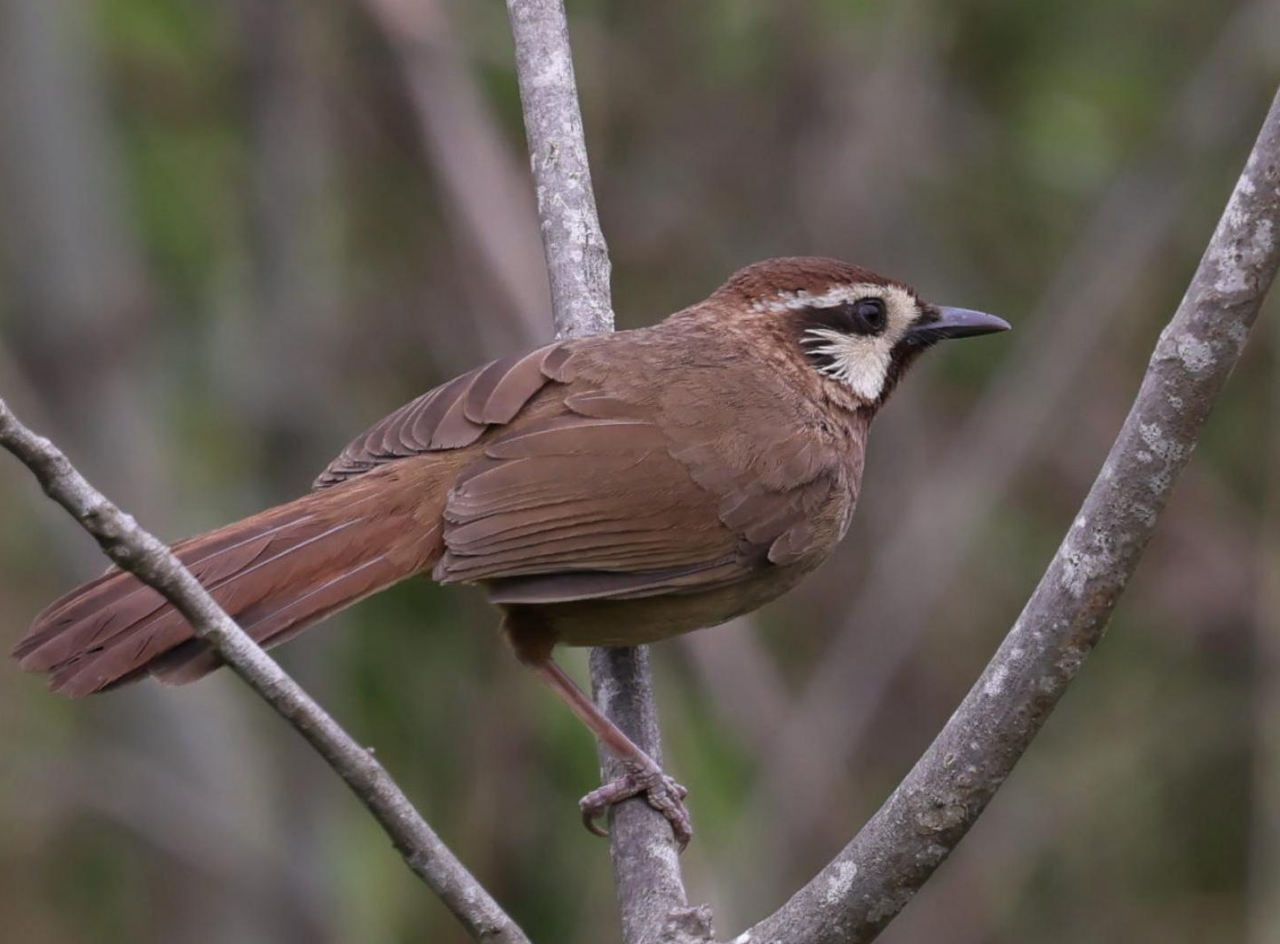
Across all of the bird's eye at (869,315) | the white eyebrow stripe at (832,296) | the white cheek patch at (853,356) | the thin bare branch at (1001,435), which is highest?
the white eyebrow stripe at (832,296)

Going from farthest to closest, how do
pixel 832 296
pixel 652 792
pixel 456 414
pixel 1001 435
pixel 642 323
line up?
pixel 642 323 → pixel 1001 435 → pixel 832 296 → pixel 456 414 → pixel 652 792

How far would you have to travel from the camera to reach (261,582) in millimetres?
3496

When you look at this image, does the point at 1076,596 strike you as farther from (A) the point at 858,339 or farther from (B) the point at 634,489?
(A) the point at 858,339

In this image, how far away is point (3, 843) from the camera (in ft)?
20.6

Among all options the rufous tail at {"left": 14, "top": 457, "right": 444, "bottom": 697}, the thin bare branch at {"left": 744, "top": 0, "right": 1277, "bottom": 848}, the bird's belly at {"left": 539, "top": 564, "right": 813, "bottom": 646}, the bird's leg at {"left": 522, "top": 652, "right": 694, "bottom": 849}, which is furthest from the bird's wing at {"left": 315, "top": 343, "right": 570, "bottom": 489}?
the thin bare branch at {"left": 744, "top": 0, "right": 1277, "bottom": 848}

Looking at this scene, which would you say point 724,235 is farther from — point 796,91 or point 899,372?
point 899,372

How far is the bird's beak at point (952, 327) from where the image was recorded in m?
4.61

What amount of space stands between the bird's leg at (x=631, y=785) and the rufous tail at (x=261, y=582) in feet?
1.71

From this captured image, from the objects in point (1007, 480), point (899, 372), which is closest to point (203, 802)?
point (899, 372)

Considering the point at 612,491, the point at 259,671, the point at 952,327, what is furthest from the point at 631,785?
the point at 952,327

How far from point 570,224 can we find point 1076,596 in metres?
2.10

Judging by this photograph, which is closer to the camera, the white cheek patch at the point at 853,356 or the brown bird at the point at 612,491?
the brown bird at the point at 612,491

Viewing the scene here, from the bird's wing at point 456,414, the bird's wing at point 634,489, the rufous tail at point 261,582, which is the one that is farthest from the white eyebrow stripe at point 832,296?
the rufous tail at point 261,582

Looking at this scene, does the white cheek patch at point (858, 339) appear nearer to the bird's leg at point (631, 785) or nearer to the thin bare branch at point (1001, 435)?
the bird's leg at point (631, 785)
